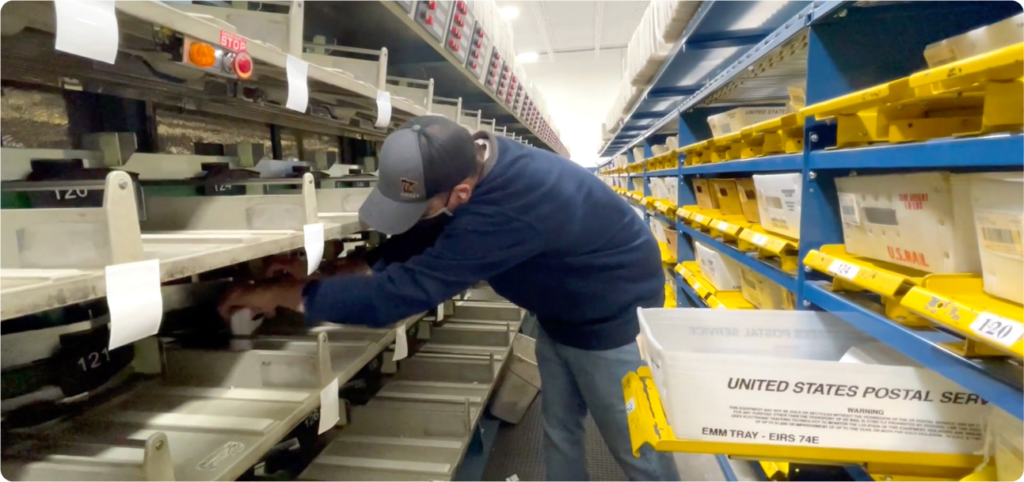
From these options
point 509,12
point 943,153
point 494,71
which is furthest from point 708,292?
point 509,12

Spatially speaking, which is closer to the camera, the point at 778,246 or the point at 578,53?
the point at 778,246

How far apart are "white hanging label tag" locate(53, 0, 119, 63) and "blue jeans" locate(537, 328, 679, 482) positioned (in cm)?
151

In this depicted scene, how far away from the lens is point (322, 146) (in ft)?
7.48

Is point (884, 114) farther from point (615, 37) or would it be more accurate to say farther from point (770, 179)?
point (615, 37)

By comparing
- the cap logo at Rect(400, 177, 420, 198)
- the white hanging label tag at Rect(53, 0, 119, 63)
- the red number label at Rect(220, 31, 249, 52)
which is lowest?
the cap logo at Rect(400, 177, 420, 198)

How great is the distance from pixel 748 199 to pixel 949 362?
1388 mm

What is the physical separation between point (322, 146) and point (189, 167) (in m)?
1.02

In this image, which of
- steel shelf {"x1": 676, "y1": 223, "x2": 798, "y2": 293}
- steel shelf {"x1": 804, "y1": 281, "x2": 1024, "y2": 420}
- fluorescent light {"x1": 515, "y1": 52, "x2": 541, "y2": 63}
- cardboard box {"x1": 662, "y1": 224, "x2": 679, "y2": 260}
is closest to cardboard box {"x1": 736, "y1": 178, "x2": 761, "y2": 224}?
steel shelf {"x1": 676, "y1": 223, "x2": 798, "y2": 293}

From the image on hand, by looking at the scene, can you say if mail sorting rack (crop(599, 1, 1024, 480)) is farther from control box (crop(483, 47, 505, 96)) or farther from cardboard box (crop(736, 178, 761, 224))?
control box (crop(483, 47, 505, 96))

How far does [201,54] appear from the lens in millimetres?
743

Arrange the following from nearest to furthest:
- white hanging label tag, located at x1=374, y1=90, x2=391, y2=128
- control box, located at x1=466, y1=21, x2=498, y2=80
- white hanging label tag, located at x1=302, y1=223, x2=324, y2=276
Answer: white hanging label tag, located at x1=302, y1=223, x2=324, y2=276
white hanging label tag, located at x1=374, y1=90, x2=391, y2=128
control box, located at x1=466, y1=21, x2=498, y2=80

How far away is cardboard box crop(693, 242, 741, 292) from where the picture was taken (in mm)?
2295

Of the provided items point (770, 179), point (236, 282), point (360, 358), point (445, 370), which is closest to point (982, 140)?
point (770, 179)

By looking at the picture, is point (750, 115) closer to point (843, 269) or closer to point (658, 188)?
point (843, 269)
